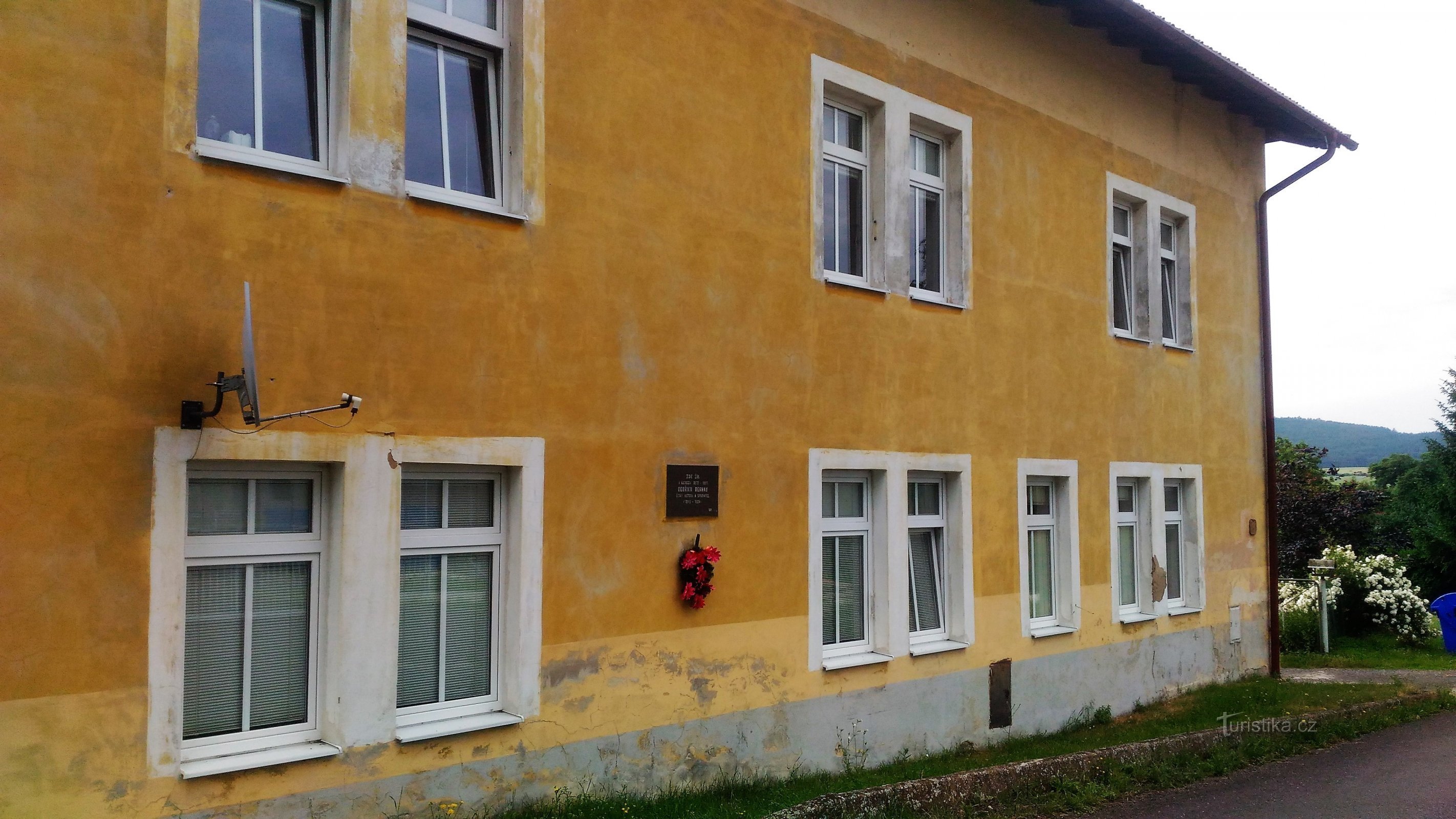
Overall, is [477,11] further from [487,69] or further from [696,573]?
[696,573]

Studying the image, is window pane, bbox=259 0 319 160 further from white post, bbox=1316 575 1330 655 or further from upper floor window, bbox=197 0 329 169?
white post, bbox=1316 575 1330 655

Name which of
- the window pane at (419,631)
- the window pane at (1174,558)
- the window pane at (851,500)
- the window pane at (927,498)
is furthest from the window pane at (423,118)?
the window pane at (1174,558)

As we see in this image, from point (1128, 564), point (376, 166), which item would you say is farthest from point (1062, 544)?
point (376, 166)

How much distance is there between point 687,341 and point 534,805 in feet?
9.82

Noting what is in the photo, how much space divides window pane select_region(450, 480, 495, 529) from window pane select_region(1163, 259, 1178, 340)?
9.28 metres

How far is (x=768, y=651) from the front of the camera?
313 inches

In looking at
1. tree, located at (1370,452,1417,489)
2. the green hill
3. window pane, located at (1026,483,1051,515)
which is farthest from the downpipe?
the green hill

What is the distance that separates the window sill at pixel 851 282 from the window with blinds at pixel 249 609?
165 inches

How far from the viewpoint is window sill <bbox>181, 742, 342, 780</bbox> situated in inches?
205

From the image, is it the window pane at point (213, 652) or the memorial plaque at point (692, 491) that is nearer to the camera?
the window pane at point (213, 652)

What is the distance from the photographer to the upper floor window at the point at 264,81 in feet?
18.2

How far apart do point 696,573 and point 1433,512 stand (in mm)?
25962

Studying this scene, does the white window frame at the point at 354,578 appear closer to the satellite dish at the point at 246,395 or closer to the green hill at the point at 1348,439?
the satellite dish at the point at 246,395

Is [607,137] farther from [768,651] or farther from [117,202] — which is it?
[768,651]
